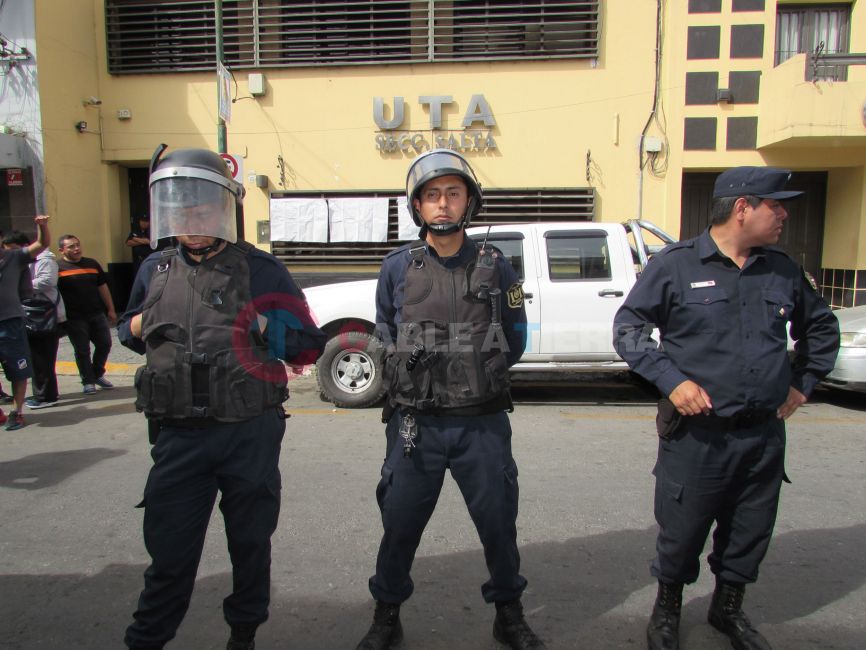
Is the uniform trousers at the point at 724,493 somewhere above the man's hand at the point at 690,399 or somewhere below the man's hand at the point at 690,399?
below

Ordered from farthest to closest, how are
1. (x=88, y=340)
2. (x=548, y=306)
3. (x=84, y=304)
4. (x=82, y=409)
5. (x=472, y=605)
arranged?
(x=88, y=340) < (x=84, y=304) < (x=82, y=409) < (x=548, y=306) < (x=472, y=605)

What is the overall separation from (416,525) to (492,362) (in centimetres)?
70

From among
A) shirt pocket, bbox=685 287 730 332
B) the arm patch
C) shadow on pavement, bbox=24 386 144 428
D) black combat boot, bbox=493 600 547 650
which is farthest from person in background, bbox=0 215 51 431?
shirt pocket, bbox=685 287 730 332

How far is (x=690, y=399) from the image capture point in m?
2.44

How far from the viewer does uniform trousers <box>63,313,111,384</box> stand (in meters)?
7.24

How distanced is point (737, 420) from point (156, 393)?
2132 mm

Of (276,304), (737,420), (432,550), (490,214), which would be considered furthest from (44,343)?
(490,214)

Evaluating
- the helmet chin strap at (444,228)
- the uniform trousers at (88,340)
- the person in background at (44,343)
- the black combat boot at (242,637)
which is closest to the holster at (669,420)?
the helmet chin strap at (444,228)

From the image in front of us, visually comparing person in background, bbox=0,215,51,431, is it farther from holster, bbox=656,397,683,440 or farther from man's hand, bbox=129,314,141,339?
holster, bbox=656,397,683,440

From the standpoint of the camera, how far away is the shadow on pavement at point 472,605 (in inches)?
108

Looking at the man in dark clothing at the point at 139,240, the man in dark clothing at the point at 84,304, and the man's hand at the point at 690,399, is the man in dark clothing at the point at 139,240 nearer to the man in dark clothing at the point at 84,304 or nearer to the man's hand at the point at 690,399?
the man in dark clothing at the point at 84,304

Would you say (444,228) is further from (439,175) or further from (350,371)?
(350,371)

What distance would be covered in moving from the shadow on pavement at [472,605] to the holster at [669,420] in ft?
2.93

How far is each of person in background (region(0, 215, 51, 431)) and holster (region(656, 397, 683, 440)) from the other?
552 centimetres
